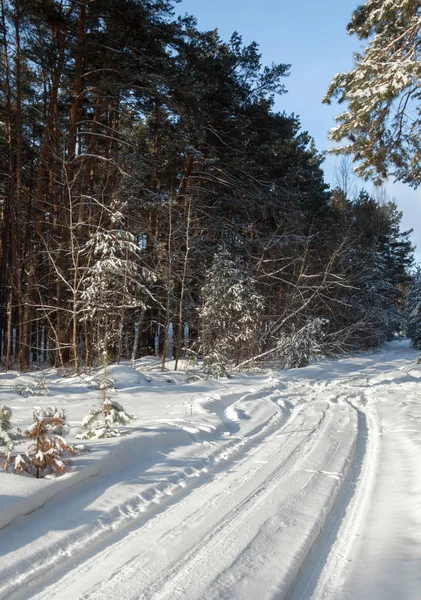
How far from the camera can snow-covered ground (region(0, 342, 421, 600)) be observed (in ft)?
7.67

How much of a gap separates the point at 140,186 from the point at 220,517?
12824 millimetres

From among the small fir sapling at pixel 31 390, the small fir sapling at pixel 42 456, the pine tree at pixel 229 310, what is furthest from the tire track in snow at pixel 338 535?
the pine tree at pixel 229 310

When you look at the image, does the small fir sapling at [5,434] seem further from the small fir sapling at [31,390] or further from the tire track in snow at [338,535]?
the small fir sapling at [31,390]

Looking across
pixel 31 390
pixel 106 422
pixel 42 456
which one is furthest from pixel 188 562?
pixel 31 390

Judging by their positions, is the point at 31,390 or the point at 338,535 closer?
the point at 338,535

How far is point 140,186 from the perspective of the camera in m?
14.6

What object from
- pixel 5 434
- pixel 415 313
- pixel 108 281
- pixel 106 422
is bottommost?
pixel 106 422

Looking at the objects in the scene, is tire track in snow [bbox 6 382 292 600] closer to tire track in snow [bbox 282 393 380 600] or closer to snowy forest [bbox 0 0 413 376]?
tire track in snow [bbox 282 393 380 600]

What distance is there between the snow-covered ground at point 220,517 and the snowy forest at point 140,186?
7.40m

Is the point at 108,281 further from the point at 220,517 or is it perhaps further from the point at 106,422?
the point at 220,517

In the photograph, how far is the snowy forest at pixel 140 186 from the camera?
480 inches

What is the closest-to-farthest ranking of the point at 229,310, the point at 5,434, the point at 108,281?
the point at 5,434 → the point at 108,281 → the point at 229,310

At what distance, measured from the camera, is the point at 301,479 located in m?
3.96

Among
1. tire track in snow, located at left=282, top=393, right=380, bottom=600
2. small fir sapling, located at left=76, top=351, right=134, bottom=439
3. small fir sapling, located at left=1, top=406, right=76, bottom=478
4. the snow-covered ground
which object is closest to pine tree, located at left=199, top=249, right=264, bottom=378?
the snow-covered ground
